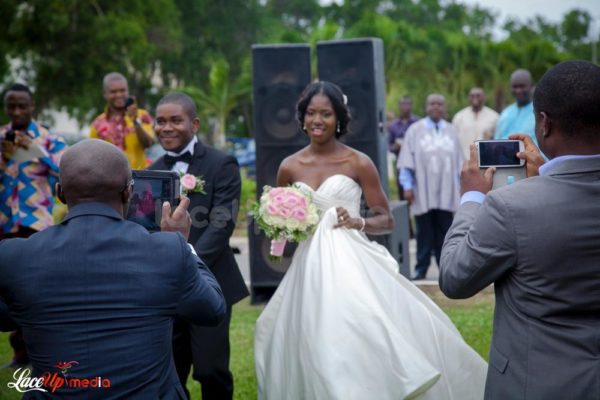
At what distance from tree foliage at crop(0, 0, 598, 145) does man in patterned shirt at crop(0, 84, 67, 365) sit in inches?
635

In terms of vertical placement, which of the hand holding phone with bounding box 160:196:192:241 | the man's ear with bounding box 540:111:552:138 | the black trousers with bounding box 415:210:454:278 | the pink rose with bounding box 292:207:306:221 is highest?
the man's ear with bounding box 540:111:552:138

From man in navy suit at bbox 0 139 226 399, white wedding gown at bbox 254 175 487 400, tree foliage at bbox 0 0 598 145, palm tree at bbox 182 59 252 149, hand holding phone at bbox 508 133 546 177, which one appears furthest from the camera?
palm tree at bbox 182 59 252 149

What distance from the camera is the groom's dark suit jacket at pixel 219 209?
19.8 ft

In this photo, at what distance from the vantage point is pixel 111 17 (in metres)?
25.6

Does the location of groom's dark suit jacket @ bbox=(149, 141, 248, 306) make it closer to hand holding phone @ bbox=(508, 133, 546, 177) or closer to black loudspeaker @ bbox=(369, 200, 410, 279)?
hand holding phone @ bbox=(508, 133, 546, 177)

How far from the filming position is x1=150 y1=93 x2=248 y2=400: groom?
19.5 ft

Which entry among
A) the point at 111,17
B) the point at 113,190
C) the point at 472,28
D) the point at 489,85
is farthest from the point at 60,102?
the point at 472,28

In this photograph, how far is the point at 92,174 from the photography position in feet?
11.5

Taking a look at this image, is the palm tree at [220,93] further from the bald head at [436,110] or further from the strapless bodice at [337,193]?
the strapless bodice at [337,193]

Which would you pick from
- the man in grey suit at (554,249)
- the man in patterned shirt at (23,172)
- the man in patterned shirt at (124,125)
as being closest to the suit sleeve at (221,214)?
the man in grey suit at (554,249)

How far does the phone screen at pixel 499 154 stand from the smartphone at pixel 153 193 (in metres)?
1.47

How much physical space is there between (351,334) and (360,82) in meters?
5.33

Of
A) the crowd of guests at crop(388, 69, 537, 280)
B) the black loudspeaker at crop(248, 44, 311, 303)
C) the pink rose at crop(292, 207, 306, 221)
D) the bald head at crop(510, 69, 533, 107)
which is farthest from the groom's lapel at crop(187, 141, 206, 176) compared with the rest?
the bald head at crop(510, 69, 533, 107)

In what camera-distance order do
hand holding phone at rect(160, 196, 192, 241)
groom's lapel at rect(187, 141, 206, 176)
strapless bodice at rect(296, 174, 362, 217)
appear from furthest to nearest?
1. strapless bodice at rect(296, 174, 362, 217)
2. groom's lapel at rect(187, 141, 206, 176)
3. hand holding phone at rect(160, 196, 192, 241)
